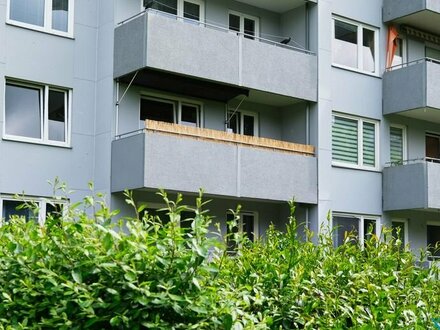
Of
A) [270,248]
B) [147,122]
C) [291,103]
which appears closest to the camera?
[270,248]

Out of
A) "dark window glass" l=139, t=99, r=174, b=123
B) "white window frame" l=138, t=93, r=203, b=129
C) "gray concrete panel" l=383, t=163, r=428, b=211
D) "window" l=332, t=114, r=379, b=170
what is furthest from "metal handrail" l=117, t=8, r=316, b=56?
"gray concrete panel" l=383, t=163, r=428, b=211

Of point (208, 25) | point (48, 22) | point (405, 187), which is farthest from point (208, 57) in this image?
point (405, 187)

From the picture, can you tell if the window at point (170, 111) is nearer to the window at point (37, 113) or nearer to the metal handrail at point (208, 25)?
the window at point (37, 113)

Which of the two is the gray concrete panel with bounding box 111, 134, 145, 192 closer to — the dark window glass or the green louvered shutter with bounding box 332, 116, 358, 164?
the dark window glass

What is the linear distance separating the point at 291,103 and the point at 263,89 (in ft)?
6.62

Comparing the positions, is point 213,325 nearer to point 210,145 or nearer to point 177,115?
point 210,145

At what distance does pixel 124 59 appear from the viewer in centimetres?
1708

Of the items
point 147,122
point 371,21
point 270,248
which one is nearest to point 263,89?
point 147,122

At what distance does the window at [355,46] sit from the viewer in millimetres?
21547

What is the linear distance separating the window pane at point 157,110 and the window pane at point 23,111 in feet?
7.91

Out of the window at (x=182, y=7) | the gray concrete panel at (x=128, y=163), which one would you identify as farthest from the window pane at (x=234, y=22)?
the gray concrete panel at (x=128, y=163)

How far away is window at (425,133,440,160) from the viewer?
78.6ft

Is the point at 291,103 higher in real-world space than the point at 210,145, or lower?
higher

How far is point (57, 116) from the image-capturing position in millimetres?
17156
